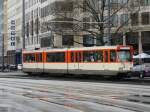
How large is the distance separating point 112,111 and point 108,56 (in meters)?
27.9

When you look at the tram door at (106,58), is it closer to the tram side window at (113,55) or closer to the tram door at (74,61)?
the tram side window at (113,55)

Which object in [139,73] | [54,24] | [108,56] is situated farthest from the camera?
[54,24]

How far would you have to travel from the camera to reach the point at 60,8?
214 feet

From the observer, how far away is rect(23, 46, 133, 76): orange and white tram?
44.6 meters

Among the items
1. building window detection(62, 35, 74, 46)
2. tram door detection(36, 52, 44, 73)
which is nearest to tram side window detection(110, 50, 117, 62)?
tram door detection(36, 52, 44, 73)

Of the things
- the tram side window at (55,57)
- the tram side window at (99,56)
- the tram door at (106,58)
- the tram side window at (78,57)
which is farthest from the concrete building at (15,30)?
the tram door at (106,58)

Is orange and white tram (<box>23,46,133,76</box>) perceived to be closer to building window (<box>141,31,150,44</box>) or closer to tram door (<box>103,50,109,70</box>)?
tram door (<box>103,50,109,70</box>)

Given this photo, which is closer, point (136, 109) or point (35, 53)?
point (136, 109)

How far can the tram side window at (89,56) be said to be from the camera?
153ft

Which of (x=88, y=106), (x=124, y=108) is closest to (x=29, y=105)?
(x=88, y=106)

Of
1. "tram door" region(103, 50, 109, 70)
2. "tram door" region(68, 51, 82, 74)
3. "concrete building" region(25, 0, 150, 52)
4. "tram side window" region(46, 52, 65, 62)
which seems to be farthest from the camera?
"concrete building" region(25, 0, 150, 52)

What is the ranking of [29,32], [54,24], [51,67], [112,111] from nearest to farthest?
[112,111], [51,67], [54,24], [29,32]

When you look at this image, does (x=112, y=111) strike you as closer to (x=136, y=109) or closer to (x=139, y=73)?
(x=136, y=109)

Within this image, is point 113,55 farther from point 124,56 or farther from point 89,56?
point 89,56
